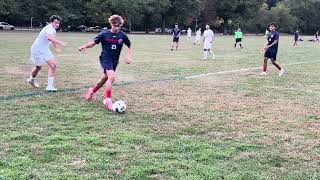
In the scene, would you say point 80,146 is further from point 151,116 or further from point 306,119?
point 306,119

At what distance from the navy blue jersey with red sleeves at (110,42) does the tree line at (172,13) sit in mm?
58927

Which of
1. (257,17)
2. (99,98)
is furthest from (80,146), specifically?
(257,17)

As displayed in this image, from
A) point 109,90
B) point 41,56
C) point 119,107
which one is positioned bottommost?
point 119,107

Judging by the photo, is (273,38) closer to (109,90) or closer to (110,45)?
(110,45)

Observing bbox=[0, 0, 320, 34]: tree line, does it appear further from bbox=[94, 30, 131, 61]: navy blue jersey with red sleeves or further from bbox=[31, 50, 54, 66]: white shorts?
bbox=[94, 30, 131, 61]: navy blue jersey with red sleeves

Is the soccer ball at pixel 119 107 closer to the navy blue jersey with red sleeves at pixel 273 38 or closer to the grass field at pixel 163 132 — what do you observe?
the grass field at pixel 163 132

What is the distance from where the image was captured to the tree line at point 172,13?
71250mm

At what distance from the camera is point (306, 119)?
344 inches

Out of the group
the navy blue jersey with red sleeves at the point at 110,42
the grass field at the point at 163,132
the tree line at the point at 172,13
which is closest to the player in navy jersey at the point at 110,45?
the navy blue jersey with red sleeves at the point at 110,42

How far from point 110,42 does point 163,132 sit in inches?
106

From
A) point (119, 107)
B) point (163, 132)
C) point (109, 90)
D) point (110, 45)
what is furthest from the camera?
point (110, 45)

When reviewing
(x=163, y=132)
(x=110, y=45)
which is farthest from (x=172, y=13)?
(x=163, y=132)

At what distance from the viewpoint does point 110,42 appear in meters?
9.41

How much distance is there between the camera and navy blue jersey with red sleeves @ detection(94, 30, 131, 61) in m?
9.37
